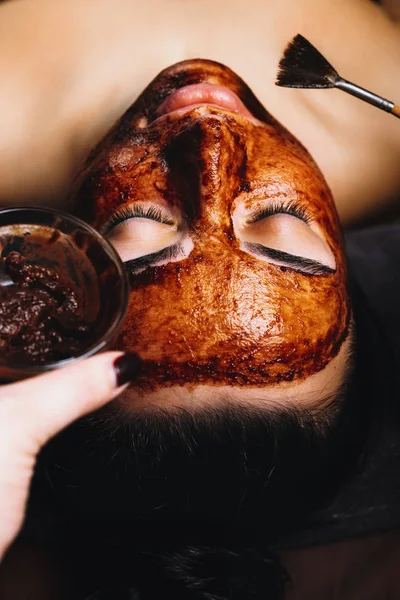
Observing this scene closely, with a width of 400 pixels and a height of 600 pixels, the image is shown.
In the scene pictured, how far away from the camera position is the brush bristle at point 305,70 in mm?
1362

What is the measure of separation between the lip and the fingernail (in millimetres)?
561

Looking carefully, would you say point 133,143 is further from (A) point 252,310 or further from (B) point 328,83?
(B) point 328,83

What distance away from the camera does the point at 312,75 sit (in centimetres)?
137

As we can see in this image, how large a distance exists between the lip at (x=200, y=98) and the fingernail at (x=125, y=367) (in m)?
0.56

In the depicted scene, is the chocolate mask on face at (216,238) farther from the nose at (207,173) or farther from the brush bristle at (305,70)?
the brush bristle at (305,70)

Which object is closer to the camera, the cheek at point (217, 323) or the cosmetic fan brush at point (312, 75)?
the cheek at point (217, 323)

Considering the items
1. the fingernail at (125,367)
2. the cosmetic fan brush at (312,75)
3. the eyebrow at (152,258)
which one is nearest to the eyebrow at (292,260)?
the eyebrow at (152,258)

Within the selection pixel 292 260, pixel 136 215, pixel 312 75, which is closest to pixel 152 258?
pixel 136 215

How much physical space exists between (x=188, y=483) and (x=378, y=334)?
2.16 feet

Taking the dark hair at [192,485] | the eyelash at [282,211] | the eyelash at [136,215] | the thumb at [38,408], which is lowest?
the dark hair at [192,485]

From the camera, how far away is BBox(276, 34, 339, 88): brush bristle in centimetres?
136

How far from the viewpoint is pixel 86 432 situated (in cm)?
110

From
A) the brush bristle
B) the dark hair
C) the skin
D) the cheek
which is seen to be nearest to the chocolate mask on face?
the cheek

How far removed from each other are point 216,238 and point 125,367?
1.22 ft
